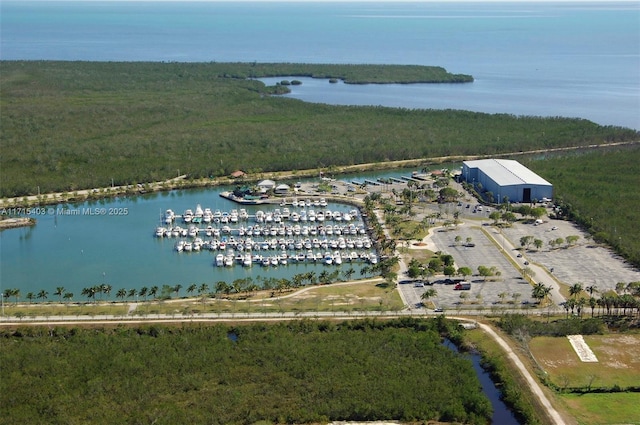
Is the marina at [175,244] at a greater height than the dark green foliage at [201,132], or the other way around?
the dark green foliage at [201,132]

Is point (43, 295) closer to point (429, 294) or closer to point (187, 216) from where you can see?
point (187, 216)

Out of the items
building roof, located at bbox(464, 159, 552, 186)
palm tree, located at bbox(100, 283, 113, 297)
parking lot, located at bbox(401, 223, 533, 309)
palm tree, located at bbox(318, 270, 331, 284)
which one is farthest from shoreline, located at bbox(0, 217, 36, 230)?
building roof, located at bbox(464, 159, 552, 186)

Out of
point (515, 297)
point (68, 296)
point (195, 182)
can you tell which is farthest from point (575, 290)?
point (195, 182)

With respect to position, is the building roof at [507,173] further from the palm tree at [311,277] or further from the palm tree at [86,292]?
the palm tree at [86,292]

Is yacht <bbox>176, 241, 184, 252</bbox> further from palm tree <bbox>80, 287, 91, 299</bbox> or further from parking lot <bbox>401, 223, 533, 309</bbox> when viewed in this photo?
parking lot <bbox>401, 223, 533, 309</bbox>

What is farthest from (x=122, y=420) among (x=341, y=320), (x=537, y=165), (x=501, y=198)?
(x=537, y=165)

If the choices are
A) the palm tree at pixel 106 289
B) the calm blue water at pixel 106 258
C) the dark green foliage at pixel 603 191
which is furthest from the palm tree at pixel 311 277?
the dark green foliage at pixel 603 191

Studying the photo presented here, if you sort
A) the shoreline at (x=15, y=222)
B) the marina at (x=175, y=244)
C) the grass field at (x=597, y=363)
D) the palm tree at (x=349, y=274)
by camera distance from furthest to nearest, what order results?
the shoreline at (x=15, y=222), the marina at (x=175, y=244), the palm tree at (x=349, y=274), the grass field at (x=597, y=363)
